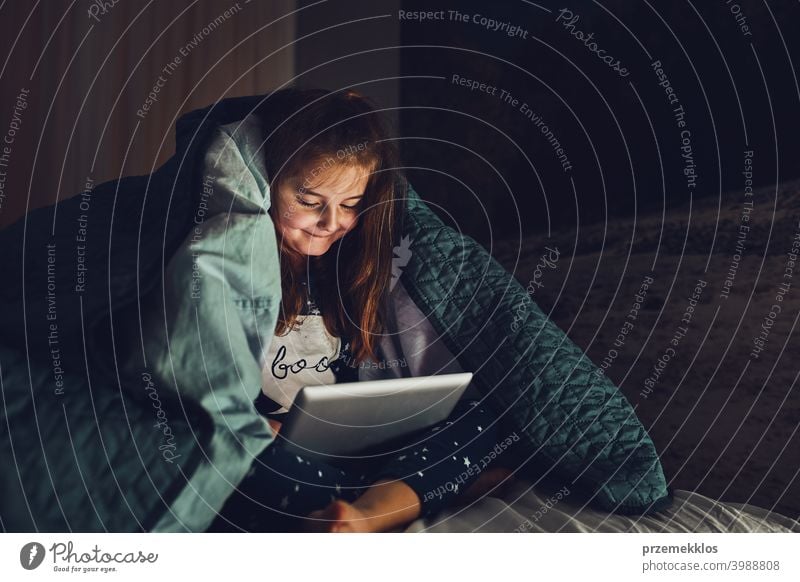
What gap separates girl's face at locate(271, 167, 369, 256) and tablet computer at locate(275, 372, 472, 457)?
0.65 ft

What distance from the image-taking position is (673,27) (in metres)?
0.89

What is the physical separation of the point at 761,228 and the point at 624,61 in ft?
0.89

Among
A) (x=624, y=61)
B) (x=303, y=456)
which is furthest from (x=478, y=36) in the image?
(x=303, y=456)

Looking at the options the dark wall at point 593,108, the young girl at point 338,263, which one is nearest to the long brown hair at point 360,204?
the young girl at point 338,263

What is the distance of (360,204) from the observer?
0.80 m

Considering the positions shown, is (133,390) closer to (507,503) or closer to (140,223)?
(140,223)

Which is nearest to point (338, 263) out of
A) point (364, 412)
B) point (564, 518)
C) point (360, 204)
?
point (360, 204)

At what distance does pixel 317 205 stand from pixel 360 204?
1.9 inches

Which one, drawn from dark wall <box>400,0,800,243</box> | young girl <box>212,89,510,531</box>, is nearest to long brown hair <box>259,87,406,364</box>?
young girl <box>212,89,510,531</box>

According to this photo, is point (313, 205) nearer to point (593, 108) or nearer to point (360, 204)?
point (360, 204)

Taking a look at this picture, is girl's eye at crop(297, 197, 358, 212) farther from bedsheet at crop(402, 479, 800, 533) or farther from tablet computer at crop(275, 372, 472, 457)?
bedsheet at crop(402, 479, 800, 533)

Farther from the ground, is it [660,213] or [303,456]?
[660,213]

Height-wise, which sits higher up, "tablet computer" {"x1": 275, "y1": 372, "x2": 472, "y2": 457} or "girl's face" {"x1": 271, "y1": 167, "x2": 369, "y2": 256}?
"girl's face" {"x1": 271, "y1": 167, "x2": 369, "y2": 256}

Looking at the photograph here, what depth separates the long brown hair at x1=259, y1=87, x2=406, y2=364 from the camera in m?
0.76
